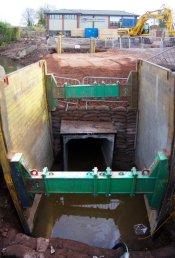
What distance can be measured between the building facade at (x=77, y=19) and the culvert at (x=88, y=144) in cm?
4146

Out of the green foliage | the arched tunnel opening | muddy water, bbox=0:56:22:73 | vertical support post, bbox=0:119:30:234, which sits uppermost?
the green foliage

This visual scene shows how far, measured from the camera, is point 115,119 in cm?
844

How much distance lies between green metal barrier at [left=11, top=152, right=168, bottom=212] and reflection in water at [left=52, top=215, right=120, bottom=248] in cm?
154

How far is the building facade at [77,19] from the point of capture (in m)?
46.9

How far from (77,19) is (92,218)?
154 feet

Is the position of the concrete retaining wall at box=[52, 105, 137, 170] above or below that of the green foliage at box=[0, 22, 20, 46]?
below

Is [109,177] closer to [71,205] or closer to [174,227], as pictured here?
[174,227]

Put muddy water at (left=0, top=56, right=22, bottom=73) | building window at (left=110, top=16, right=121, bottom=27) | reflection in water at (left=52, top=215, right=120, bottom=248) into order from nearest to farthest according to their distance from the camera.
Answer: reflection in water at (left=52, top=215, right=120, bottom=248)
muddy water at (left=0, top=56, right=22, bottom=73)
building window at (left=110, top=16, right=121, bottom=27)

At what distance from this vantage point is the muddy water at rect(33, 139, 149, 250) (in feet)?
19.1

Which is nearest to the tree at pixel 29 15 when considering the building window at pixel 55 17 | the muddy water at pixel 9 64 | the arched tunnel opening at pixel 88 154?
the building window at pixel 55 17

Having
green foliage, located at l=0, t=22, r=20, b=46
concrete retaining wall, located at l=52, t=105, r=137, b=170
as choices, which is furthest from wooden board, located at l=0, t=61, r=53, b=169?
green foliage, located at l=0, t=22, r=20, b=46

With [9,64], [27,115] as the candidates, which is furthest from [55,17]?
[27,115]

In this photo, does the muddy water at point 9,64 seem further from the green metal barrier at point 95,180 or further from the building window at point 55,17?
the green metal barrier at point 95,180

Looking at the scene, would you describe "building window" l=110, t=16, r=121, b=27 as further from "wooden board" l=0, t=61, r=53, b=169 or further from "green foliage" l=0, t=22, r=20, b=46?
"wooden board" l=0, t=61, r=53, b=169
